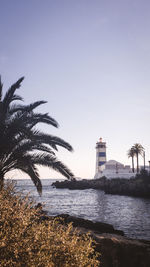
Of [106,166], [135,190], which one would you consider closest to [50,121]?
[135,190]

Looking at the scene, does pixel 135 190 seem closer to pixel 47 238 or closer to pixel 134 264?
pixel 134 264

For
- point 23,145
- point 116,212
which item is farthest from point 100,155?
point 23,145

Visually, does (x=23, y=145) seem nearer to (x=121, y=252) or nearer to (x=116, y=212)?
(x=121, y=252)

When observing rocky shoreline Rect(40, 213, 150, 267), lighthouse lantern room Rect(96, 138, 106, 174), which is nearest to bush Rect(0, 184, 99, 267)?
rocky shoreline Rect(40, 213, 150, 267)

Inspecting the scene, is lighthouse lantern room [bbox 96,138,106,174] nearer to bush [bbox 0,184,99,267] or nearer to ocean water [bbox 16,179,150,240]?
ocean water [bbox 16,179,150,240]

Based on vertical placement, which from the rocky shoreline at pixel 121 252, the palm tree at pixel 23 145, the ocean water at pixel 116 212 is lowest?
the ocean water at pixel 116 212

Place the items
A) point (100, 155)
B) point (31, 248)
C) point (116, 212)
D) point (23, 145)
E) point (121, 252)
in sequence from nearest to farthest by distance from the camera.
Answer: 1. point (31, 248)
2. point (121, 252)
3. point (23, 145)
4. point (116, 212)
5. point (100, 155)

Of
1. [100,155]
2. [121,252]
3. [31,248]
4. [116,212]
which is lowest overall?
[116,212]

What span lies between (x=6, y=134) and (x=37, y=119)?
162 centimetres

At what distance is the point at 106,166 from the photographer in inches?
3420

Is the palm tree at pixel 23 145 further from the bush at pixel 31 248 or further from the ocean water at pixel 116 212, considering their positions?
the bush at pixel 31 248

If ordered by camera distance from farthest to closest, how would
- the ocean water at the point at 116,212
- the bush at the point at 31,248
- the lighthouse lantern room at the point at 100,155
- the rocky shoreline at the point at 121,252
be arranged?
1. the lighthouse lantern room at the point at 100,155
2. the ocean water at the point at 116,212
3. the rocky shoreline at the point at 121,252
4. the bush at the point at 31,248

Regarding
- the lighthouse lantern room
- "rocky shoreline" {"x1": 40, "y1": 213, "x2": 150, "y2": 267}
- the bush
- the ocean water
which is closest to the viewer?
the bush

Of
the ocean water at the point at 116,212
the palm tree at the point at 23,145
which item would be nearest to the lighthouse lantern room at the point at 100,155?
Result: the ocean water at the point at 116,212
